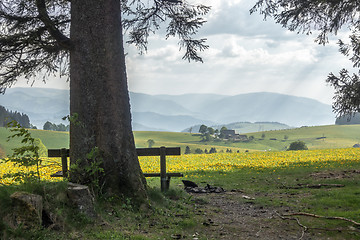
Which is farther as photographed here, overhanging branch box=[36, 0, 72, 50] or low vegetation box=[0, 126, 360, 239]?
overhanging branch box=[36, 0, 72, 50]

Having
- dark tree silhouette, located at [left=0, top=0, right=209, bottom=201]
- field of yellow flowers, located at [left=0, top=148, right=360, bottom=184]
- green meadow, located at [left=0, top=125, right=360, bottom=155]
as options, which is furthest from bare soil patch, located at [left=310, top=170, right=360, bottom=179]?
green meadow, located at [left=0, top=125, right=360, bottom=155]

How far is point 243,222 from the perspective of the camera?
791 centimetres

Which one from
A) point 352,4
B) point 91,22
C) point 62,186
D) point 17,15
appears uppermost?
point 352,4

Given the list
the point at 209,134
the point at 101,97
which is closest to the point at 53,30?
the point at 101,97

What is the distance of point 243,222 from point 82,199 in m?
4.02

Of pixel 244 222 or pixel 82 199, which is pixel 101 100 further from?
pixel 244 222

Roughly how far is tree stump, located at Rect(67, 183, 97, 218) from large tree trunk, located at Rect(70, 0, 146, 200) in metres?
1.37

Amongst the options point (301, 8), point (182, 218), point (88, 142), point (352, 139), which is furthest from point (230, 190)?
point (352, 139)

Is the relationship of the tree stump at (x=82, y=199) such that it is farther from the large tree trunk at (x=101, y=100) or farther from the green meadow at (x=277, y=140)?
the green meadow at (x=277, y=140)

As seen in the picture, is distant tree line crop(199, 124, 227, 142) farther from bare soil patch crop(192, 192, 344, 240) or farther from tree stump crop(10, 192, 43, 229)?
tree stump crop(10, 192, 43, 229)

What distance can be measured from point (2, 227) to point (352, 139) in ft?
470

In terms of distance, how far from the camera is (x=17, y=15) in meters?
9.20

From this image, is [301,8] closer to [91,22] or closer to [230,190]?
[230,190]

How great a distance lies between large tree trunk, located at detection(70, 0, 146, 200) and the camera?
7.70 meters
